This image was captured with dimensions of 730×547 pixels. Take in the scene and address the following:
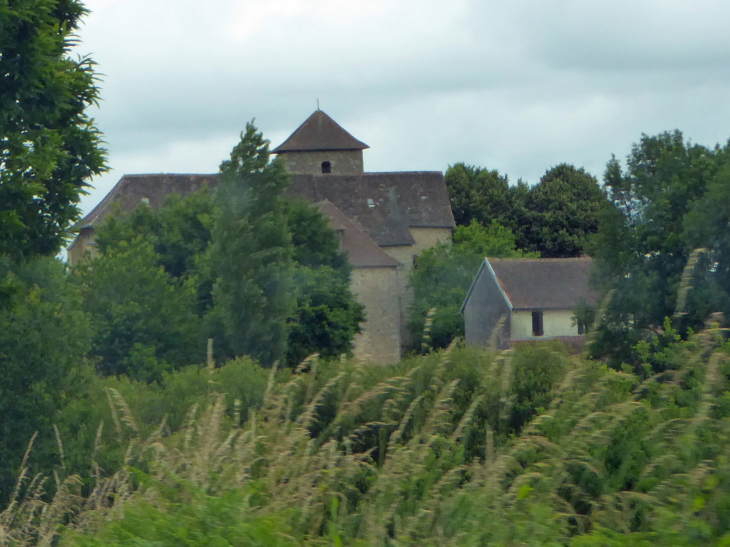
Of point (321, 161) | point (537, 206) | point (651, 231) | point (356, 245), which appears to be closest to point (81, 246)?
point (321, 161)

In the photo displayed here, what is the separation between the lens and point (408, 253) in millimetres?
60469

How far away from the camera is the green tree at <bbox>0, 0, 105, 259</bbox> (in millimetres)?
12305

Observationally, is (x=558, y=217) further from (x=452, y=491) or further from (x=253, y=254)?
(x=452, y=491)

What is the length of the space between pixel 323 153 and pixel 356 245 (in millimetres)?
16635

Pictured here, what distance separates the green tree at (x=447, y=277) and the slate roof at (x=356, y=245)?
4430mm

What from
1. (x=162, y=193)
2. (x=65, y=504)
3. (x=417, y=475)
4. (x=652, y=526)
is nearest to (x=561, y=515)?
(x=652, y=526)

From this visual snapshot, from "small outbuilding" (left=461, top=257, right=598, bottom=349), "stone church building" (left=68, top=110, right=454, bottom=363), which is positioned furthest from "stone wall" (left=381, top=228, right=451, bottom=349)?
"small outbuilding" (left=461, top=257, right=598, bottom=349)

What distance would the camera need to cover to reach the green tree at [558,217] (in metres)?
68.8

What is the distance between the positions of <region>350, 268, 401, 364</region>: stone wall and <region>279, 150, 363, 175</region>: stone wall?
17.0 meters

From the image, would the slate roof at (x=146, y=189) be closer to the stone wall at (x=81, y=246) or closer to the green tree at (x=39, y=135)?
the stone wall at (x=81, y=246)

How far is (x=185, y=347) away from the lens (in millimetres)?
40344

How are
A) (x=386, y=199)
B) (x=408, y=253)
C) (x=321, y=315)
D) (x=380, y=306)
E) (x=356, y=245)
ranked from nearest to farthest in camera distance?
1. (x=321, y=315)
2. (x=380, y=306)
3. (x=356, y=245)
4. (x=408, y=253)
5. (x=386, y=199)

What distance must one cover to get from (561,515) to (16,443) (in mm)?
16326

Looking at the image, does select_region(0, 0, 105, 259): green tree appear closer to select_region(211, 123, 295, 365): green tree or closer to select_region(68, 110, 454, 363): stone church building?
select_region(211, 123, 295, 365): green tree
